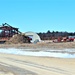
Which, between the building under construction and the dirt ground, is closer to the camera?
the dirt ground

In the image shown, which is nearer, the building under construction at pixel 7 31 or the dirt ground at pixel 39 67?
the dirt ground at pixel 39 67

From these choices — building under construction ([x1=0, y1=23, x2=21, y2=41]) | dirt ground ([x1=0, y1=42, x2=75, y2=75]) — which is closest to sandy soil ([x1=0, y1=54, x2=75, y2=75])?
dirt ground ([x1=0, y1=42, x2=75, y2=75])

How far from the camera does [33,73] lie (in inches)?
634

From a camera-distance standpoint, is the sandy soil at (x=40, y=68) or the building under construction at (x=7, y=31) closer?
the sandy soil at (x=40, y=68)

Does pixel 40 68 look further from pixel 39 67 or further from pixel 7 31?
pixel 7 31

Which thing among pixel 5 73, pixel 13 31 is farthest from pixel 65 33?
pixel 5 73

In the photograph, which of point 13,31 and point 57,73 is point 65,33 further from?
point 57,73

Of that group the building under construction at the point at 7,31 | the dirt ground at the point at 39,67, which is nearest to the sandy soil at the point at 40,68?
the dirt ground at the point at 39,67

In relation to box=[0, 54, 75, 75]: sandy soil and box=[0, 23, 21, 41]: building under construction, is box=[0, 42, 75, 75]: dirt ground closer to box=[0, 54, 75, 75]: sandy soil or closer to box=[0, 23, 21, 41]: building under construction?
box=[0, 54, 75, 75]: sandy soil

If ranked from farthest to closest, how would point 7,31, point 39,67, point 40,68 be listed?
point 7,31, point 39,67, point 40,68

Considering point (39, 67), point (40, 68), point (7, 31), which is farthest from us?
point (7, 31)

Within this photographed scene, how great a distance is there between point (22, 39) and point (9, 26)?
12.5 meters

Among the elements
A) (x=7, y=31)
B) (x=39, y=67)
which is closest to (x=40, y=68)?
(x=39, y=67)

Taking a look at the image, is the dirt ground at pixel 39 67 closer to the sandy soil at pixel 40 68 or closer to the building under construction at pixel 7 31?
the sandy soil at pixel 40 68
